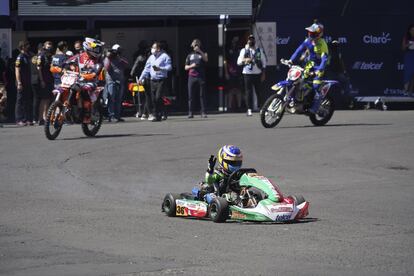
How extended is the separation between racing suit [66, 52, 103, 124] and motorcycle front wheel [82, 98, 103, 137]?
11cm

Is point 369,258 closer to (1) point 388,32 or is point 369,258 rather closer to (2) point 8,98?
(2) point 8,98

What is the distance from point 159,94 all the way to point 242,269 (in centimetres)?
1611

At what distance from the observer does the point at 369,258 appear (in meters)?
8.67

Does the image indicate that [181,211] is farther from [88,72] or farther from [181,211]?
[88,72]

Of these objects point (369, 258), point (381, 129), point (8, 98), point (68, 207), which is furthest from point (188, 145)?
point (369, 258)

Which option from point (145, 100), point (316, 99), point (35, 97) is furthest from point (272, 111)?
point (35, 97)

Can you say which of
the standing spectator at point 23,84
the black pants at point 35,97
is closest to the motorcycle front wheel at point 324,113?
the black pants at point 35,97

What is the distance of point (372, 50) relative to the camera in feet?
92.3

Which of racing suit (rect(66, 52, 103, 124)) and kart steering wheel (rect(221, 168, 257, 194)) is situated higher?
racing suit (rect(66, 52, 103, 124))

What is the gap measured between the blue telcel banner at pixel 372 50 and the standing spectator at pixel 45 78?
317 inches

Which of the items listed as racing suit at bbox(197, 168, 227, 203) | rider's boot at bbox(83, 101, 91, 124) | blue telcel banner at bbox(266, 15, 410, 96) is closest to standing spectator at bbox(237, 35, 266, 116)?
blue telcel banner at bbox(266, 15, 410, 96)

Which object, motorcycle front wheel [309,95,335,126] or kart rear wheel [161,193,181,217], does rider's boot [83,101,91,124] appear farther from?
kart rear wheel [161,193,181,217]

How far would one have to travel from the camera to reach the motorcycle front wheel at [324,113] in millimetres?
21516

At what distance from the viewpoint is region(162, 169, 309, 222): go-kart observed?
1065 centimetres
